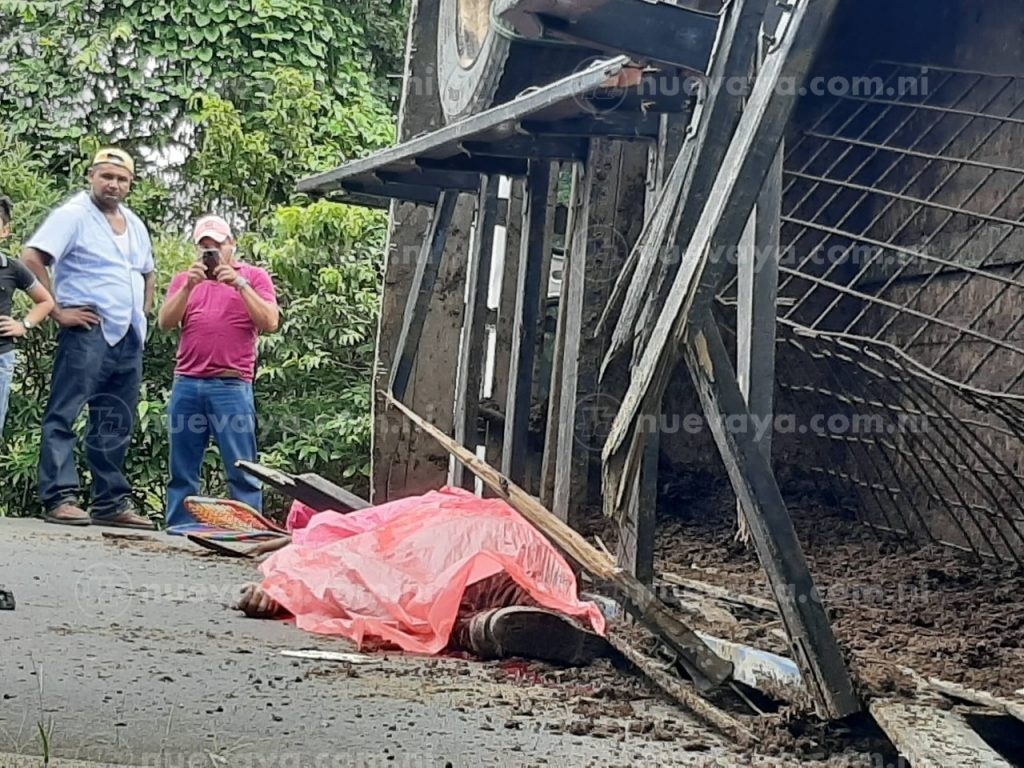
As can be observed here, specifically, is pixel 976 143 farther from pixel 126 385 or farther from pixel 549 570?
pixel 126 385

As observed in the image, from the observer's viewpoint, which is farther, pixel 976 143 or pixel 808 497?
pixel 808 497

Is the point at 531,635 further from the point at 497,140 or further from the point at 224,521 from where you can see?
the point at 224,521

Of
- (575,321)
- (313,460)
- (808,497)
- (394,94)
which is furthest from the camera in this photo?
(394,94)

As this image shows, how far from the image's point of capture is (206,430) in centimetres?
595

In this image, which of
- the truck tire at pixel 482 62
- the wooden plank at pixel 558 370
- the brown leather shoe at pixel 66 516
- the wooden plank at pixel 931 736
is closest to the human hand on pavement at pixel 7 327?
the brown leather shoe at pixel 66 516

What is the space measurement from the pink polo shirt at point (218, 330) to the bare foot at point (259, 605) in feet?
8.50

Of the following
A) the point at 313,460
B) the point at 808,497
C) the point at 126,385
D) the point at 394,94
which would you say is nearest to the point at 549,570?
the point at 808,497

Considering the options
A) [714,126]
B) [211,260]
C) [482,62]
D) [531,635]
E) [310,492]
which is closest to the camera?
[714,126]

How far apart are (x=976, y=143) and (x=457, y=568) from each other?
1906mm

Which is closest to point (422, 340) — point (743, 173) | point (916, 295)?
point (916, 295)

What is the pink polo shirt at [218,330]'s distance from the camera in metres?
5.83

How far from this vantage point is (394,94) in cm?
1098

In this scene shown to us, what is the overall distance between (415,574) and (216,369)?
297 cm

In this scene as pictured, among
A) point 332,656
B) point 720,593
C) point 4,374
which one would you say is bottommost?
point 332,656
